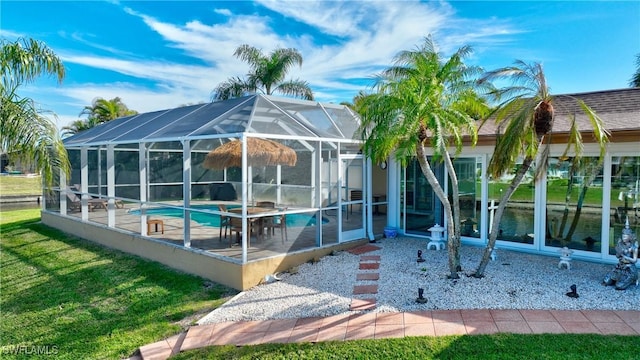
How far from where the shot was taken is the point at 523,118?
786 centimetres

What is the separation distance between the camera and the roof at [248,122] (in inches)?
393

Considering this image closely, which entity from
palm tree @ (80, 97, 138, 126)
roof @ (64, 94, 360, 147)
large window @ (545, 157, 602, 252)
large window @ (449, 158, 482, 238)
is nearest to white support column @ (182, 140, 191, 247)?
roof @ (64, 94, 360, 147)

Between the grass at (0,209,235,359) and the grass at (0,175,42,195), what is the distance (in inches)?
876

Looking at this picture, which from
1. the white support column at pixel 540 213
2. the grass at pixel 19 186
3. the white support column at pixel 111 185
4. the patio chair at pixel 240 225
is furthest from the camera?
the grass at pixel 19 186

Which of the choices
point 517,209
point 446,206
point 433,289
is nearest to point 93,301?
point 433,289

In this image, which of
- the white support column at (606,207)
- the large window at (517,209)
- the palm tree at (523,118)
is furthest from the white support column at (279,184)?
the white support column at (606,207)

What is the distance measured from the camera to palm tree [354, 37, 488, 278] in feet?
26.6

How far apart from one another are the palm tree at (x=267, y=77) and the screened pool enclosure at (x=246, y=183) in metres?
10.0

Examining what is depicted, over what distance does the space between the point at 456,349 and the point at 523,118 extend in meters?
4.67

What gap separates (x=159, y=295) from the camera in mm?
9070

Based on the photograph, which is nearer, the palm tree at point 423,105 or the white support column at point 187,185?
the palm tree at point 423,105

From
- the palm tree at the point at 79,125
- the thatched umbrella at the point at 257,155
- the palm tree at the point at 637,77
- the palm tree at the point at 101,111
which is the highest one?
the palm tree at the point at 637,77

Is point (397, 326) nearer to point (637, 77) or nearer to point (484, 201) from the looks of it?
point (484, 201)

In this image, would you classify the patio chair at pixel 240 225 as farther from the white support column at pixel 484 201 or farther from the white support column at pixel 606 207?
the white support column at pixel 606 207
